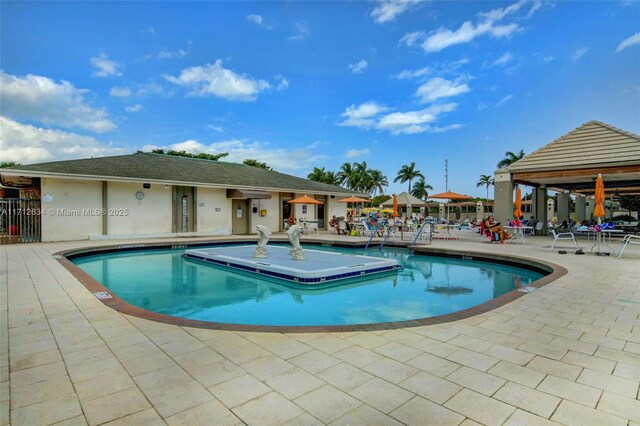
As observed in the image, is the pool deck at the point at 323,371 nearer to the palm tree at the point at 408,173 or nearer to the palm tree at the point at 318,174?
the palm tree at the point at 318,174

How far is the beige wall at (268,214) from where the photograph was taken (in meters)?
19.3

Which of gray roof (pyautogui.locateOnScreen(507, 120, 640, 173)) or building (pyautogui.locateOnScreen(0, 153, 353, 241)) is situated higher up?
gray roof (pyautogui.locateOnScreen(507, 120, 640, 173))

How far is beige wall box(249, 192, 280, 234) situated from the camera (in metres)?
19.3

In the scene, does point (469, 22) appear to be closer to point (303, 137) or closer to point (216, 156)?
point (303, 137)

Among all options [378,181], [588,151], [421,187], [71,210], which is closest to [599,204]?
[588,151]

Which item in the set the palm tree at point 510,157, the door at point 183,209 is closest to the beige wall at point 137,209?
the door at point 183,209

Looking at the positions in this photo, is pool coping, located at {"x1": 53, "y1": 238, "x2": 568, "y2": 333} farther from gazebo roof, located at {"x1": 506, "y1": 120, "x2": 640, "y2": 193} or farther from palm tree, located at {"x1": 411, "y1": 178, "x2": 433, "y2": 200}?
palm tree, located at {"x1": 411, "y1": 178, "x2": 433, "y2": 200}

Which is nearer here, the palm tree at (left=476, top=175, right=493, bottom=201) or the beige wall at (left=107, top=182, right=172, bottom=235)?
the beige wall at (left=107, top=182, right=172, bottom=235)

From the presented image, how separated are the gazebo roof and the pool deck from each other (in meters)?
11.4

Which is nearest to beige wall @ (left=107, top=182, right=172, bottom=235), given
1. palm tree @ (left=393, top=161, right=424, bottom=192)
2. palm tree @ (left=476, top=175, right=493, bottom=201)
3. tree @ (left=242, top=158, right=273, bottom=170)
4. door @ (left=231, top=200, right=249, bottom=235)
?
door @ (left=231, top=200, right=249, bottom=235)

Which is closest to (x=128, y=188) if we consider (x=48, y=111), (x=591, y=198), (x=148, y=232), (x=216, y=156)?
(x=148, y=232)

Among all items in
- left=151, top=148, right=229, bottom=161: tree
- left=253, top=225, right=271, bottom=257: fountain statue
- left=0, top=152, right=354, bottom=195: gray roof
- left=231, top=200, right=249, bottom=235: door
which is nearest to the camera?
left=253, top=225, right=271, bottom=257: fountain statue

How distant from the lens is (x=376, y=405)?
7.56ft

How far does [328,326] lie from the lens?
3.92 meters
